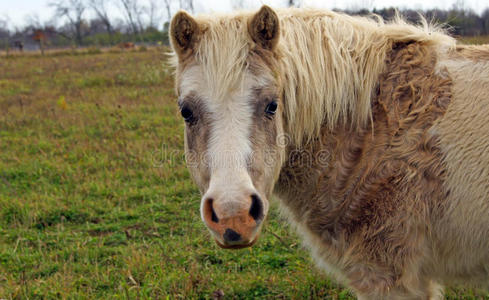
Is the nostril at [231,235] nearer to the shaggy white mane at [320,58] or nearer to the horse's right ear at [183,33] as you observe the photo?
the shaggy white mane at [320,58]

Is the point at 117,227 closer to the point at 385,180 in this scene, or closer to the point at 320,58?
the point at 320,58

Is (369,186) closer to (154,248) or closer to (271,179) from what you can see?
(271,179)

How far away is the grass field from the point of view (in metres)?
3.49

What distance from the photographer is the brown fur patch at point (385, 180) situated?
2.29 metres

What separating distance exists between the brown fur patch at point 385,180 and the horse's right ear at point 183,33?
951 millimetres

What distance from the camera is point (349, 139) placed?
2.54 m

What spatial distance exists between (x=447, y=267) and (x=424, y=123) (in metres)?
0.88

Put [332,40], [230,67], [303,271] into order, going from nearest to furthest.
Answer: [230,67] → [332,40] → [303,271]

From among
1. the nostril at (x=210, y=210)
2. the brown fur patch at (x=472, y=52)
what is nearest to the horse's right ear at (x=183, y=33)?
the nostril at (x=210, y=210)

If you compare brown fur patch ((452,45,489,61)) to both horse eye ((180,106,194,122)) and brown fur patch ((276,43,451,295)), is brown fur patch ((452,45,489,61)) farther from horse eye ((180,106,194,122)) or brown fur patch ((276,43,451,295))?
horse eye ((180,106,194,122))

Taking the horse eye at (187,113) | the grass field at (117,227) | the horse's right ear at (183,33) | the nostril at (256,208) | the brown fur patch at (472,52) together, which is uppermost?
the horse's right ear at (183,33)

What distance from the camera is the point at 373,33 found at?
8.96ft

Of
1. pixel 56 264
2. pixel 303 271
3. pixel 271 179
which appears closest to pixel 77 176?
pixel 56 264

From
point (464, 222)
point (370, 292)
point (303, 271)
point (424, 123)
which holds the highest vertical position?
point (424, 123)
